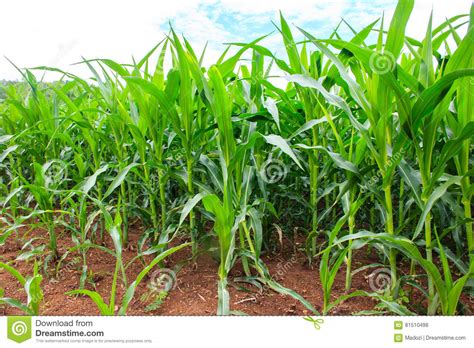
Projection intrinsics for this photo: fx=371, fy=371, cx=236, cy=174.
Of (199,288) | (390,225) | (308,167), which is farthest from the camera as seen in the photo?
(308,167)

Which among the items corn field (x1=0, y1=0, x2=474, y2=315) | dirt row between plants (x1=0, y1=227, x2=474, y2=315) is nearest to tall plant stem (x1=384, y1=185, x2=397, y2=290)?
corn field (x1=0, y1=0, x2=474, y2=315)

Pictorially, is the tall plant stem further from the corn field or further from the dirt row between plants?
the dirt row between plants

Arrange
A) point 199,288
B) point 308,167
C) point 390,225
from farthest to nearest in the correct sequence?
point 308,167 < point 199,288 < point 390,225

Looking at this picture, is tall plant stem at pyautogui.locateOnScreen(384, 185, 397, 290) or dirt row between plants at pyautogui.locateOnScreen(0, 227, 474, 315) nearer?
tall plant stem at pyautogui.locateOnScreen(384, 185, 397, 290)

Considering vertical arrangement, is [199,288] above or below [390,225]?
below

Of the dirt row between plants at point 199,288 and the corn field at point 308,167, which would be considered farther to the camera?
the dirt row between plants at point 199,288

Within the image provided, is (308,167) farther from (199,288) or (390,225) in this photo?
(199,288)

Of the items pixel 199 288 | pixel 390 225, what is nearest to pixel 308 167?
pixel 390 225

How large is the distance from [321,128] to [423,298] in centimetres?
67

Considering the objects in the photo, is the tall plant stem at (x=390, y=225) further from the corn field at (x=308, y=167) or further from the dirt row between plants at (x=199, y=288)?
the dirt row between plants at (x=199, y=288)

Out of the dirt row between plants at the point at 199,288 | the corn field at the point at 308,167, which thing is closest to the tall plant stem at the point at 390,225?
the corn field at the point at 308,167

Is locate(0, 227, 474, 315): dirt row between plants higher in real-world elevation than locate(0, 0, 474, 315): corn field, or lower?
lower

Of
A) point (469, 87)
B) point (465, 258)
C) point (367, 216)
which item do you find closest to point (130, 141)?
point (367, 216)

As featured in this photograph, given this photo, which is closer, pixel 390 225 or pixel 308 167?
pixel 390 225
